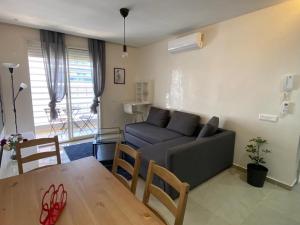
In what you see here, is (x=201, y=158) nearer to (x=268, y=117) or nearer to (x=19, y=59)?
(x=268, y=117)

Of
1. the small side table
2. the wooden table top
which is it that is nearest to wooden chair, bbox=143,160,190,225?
the wooden table top

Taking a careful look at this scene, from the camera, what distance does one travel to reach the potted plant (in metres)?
2.42

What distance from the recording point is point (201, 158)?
7.82 ft

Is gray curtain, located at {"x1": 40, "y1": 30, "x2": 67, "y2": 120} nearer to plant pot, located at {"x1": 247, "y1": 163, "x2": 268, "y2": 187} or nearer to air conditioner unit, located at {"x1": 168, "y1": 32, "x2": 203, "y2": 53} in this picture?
air conditioner unit, located at {"x1": 168, "y1": 32, "x2": 203, "y2": 53}

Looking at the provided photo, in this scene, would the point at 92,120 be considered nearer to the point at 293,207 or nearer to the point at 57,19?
the point at 57,19

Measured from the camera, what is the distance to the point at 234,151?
9.87ft

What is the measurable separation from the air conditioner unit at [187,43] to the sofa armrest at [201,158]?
1.71 m

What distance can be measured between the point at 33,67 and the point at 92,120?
184 centimetres

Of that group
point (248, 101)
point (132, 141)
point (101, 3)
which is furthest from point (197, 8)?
point (132, 141)

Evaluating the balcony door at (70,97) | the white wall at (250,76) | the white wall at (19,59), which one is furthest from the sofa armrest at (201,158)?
the white wall at (19,59)

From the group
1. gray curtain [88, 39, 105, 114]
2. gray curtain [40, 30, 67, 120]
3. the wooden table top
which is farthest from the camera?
gray curtain [88, 39, 105, 114]

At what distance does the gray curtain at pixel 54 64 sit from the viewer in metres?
3.61

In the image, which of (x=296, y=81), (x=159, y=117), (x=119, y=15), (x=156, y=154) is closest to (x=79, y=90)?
(x=159, y=117)

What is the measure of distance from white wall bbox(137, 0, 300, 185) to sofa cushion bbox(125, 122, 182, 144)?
72 cm
